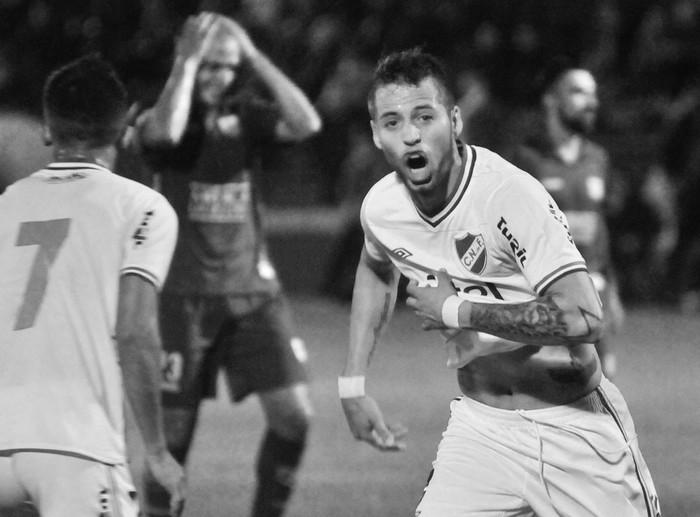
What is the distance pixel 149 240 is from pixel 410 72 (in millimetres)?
1056

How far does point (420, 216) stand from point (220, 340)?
2.30m

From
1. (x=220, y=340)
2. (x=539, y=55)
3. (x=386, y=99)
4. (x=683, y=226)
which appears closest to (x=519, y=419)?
(x=386, y=99)

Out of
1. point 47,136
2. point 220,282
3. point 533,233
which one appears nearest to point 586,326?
point 533,233

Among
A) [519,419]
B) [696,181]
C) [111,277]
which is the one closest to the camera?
[111,277]

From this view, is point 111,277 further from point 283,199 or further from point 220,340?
point 283,199

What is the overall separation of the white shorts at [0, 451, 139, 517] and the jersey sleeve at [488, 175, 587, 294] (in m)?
1.32

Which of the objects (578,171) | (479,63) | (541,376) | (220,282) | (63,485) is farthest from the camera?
(479,63)

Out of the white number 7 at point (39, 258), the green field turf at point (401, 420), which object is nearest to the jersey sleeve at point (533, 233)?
the white number 7 at point (39, 258)

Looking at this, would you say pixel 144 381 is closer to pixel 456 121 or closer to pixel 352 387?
pixel 352 387

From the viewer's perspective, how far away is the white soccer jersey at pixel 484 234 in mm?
3748

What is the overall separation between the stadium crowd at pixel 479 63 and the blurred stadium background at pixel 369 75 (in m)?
0.02

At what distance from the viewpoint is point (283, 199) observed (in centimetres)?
1936

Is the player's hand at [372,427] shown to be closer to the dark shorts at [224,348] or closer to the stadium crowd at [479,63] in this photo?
the dark shorts at [224,348]

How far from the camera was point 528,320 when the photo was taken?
369 centimetres
